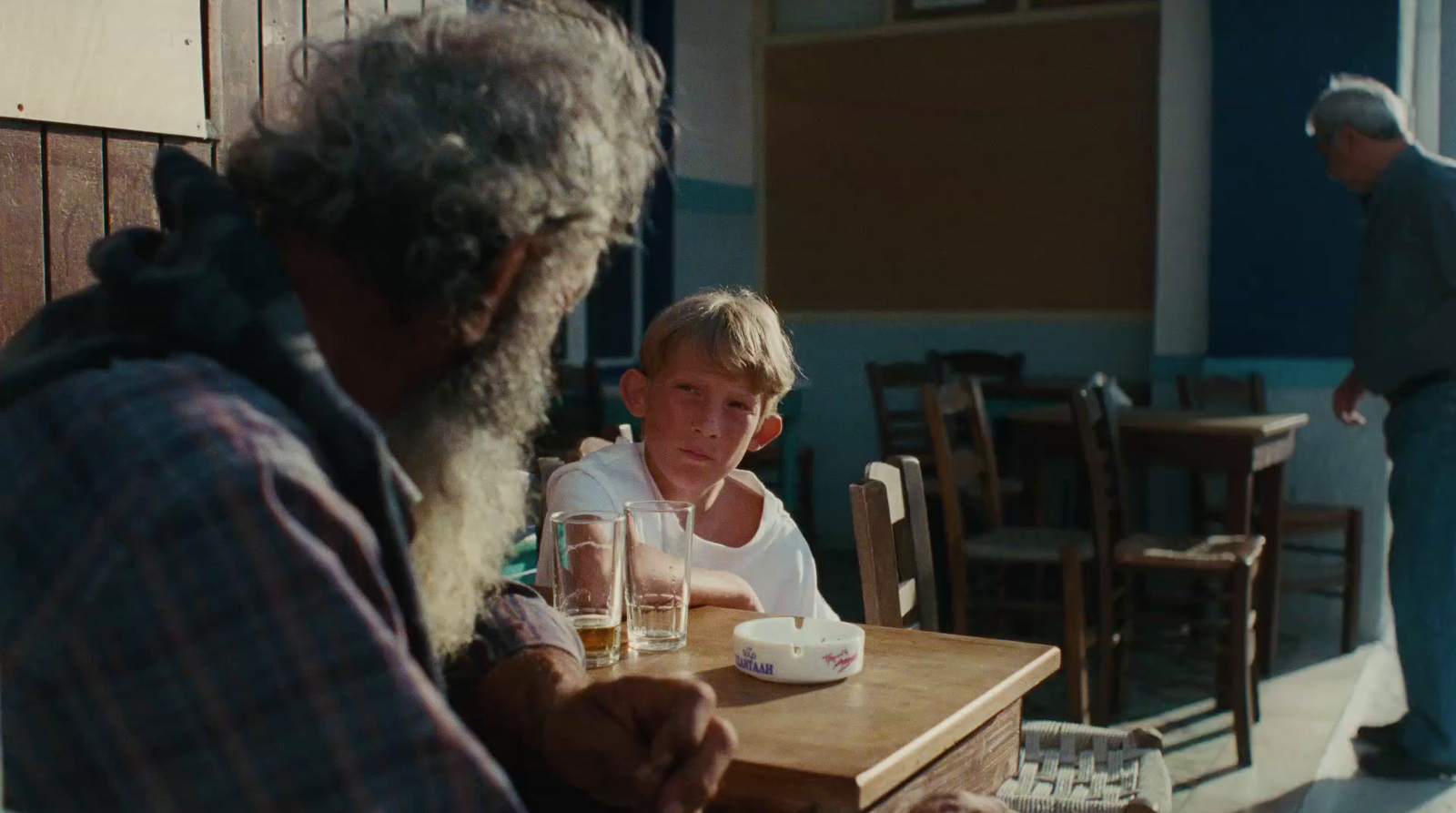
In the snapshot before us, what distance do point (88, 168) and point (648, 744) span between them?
5.10 ft

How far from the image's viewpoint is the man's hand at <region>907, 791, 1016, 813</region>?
1.18 meters

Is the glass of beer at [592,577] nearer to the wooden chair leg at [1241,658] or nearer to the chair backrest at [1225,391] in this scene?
the wooden chair leg at [1241,658]

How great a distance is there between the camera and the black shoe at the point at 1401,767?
3.59 metres

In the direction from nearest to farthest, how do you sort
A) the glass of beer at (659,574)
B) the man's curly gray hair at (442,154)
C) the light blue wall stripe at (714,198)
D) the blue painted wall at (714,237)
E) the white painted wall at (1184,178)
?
the man's curly gray hair at (442,154) < the glass of beer at (659,574) < the white painted wall at (1184,178) < the light blue wall stripe at (714,198) < the blue painted wall at (714,237)

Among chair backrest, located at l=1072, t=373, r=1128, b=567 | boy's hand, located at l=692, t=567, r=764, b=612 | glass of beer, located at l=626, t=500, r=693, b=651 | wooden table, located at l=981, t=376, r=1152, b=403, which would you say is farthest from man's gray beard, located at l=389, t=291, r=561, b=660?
wooden table, located at l=981, t=376, r=1152, b=403

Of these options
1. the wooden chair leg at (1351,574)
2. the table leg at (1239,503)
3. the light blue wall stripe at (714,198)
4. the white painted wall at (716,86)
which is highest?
the white painted wall at (716,86)

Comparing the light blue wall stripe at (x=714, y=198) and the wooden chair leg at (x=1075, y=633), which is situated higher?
the light blue wall stripe at (x=714, y=198)

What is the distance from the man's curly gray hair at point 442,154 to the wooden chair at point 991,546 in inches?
115

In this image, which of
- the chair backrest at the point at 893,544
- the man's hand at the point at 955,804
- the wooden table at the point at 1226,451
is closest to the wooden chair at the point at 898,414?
the wooden table at the point at 1226,451

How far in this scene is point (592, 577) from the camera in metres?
1.50

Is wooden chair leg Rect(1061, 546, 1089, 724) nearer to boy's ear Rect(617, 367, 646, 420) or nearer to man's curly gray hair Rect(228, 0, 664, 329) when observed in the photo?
boy's ear Rect(617, 367, 646, 420)

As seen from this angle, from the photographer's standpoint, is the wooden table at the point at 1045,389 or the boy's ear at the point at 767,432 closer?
the boy's ear at the point at 767,432

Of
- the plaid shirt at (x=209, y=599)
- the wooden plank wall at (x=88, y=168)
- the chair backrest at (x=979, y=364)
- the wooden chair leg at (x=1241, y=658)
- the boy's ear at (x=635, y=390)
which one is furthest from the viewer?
the chair backrest at (x=979, y=364)

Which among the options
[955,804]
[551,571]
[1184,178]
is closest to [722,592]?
[551,571]
